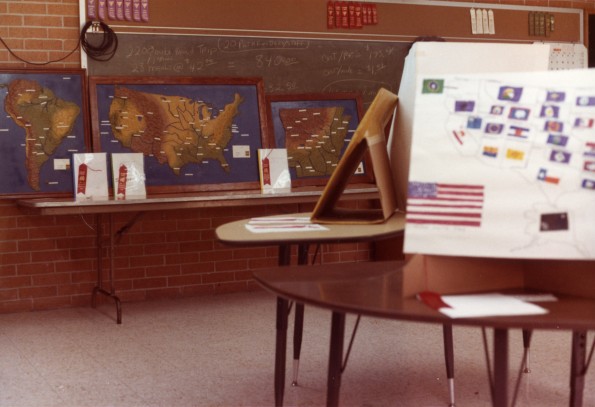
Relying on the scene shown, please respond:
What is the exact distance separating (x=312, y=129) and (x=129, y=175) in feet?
4.29

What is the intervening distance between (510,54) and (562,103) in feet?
2.39

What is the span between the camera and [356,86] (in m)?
5.57

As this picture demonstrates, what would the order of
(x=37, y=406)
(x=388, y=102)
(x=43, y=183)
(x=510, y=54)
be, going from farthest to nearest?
(x=43, y=183) → (x=37, y=406) → (x=388, y=102) → (x=510, y=54)

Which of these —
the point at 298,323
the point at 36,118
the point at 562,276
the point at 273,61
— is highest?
the point at 273,61

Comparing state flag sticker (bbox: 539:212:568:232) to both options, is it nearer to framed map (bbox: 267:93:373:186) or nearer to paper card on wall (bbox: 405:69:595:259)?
paper card on wall (bbox: 405:69:595:259)

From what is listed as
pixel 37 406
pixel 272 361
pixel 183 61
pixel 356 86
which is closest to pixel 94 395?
pixel 37 406

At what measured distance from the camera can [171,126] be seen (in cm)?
495

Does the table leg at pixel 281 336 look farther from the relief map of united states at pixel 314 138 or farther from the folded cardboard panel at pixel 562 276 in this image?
the relief map of united states at pixel 314 138

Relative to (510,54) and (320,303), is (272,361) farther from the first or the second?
(320,303)

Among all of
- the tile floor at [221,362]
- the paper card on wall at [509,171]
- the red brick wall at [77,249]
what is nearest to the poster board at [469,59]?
the paper card on wall at [509,171]

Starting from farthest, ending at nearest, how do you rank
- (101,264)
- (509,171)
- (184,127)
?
1. (184,127)
2. (101,264)
3. (509,171)

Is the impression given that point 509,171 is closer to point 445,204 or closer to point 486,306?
point 445,204

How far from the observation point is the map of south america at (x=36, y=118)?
4637 millimetres

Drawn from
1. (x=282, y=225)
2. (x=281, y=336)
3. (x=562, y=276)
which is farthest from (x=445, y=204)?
(x=281, y=336)
